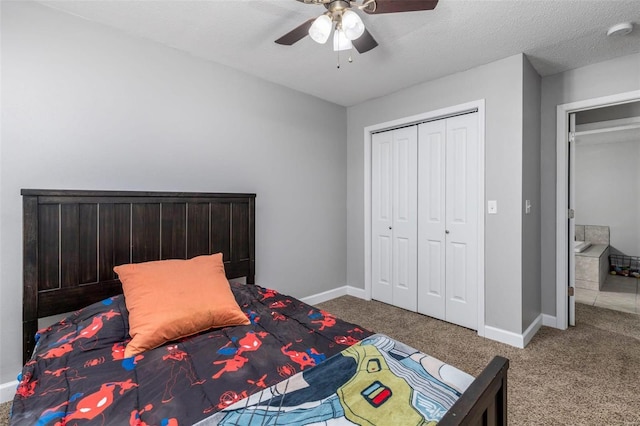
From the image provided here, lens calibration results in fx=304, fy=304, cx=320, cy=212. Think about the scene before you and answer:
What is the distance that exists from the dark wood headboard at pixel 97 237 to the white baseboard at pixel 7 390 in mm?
269

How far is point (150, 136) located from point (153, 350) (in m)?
1.62

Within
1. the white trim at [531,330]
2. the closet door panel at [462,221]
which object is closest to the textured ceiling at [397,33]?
the closet door panel at [462,221]

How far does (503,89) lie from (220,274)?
2748 mm

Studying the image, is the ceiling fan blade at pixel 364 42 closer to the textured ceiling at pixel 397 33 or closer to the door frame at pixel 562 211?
the textured ceiling at pixel 397 33

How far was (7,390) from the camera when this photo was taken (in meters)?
1.84

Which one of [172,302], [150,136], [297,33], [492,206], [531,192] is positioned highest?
[297,33]

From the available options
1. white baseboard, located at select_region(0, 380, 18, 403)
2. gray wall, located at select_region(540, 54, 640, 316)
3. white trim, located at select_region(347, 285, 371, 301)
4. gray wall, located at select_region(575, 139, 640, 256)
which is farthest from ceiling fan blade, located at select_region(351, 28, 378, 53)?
gray wall, located at select_region(575, 139, 640, 256)

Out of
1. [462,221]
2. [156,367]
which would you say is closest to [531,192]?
[462,221]

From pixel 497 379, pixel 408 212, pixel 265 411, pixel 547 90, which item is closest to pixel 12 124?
pixel 265 411

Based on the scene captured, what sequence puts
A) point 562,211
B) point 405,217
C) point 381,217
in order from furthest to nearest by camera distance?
point 381,217 < point 405,217 < point 562,211

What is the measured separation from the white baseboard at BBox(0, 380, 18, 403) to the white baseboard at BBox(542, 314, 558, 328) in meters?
4.25

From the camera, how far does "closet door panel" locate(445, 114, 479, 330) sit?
9.40 feet

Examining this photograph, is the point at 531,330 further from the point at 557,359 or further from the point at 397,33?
the point at 397,33

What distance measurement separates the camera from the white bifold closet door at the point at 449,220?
2883 mm
